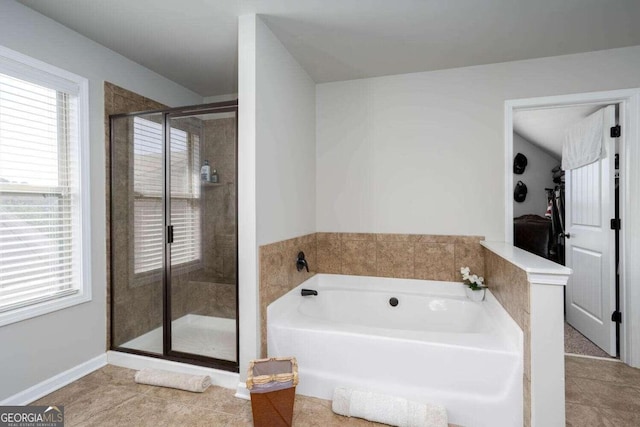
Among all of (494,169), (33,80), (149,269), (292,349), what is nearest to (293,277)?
(292,349)

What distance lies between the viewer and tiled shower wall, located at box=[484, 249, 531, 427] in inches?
65.2

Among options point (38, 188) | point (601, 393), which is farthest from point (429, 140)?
point (38, 188)

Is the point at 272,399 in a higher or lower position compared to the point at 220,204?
lower

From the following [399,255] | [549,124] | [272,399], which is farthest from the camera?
[549,124]

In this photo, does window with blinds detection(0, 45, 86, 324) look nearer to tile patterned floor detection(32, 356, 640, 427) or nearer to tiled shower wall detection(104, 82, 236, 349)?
tiled shower wall detection(104, 82, 236, 349)

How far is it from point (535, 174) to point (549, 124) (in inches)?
49.3

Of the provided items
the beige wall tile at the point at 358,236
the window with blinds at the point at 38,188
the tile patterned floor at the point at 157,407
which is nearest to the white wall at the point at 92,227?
the window with blinds at the point at 38,188

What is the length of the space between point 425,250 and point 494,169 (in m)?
0.90

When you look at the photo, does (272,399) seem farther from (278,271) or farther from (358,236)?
(358,236)

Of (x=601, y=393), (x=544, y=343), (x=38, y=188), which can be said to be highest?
(x=38, y=188)

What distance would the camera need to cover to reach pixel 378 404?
1812 mm

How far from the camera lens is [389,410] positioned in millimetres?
1781

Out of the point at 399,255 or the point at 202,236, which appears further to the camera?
the point at 399,255

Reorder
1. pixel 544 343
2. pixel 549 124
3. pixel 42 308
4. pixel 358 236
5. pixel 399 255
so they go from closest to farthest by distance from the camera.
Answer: pixel 544 343
pixel 42 308
pixel 399 255
pixel 358 236
pixel 549 124
